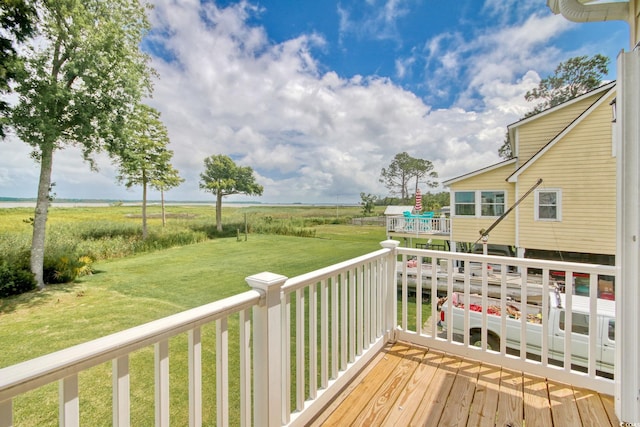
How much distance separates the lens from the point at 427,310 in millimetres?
5285

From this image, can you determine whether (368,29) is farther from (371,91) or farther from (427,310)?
(427,310)

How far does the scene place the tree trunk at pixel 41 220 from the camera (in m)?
3.30

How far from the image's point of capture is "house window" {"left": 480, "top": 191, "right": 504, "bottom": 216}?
20.0 ft

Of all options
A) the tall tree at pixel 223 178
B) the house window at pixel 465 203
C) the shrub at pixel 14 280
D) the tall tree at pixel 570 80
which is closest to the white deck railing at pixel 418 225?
the house window at pixel 465 203

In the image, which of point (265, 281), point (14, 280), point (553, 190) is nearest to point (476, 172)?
point (553, 190)

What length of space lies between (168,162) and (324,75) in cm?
403

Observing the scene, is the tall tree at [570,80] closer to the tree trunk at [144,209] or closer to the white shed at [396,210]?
the white shed at [396,210]

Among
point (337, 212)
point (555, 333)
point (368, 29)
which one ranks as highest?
point (368, 29)

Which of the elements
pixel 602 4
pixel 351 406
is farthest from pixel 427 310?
pixel 602 4

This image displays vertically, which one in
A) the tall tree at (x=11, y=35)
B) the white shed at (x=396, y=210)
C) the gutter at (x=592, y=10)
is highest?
the tall tree at (x=11, y=35)

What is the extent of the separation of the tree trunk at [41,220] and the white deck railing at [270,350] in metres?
2.85

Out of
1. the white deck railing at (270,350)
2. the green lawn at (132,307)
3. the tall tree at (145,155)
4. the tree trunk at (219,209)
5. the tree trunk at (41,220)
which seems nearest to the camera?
the white deck railing at (270,350)

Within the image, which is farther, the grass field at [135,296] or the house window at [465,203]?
the house window at [465,203]

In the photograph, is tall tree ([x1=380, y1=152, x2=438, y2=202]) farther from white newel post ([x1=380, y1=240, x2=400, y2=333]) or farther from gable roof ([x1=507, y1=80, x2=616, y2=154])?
white newel post ([x1=380, y1=240, x2=400, y2=333])
